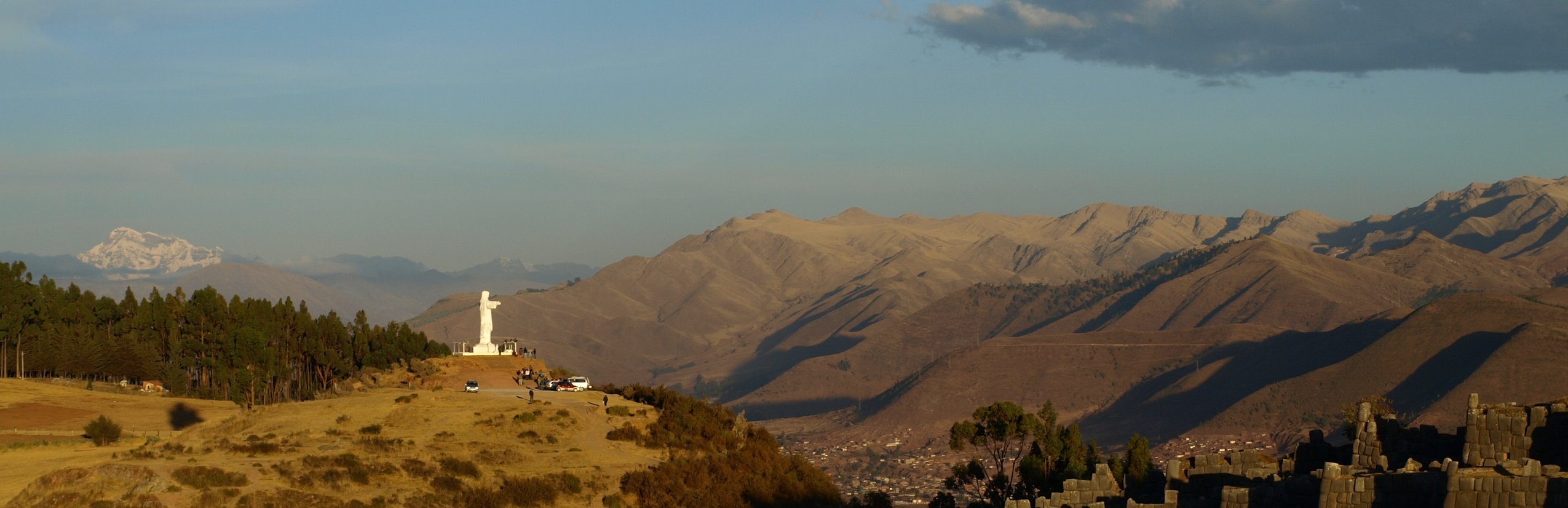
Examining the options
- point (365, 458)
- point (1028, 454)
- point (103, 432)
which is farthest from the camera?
point (1028, 454)

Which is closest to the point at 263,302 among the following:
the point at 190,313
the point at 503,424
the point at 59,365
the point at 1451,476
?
the point at 190,313

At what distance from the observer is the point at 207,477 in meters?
58.1

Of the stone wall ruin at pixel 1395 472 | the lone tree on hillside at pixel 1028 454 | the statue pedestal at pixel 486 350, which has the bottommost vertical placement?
the lone tree on hillside at pixel 1028 454

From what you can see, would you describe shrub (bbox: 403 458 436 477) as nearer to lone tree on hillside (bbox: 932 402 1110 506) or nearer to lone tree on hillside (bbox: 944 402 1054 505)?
lone tree on hillside (bbox: 932 402 1110 506)

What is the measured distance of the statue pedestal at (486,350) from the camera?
120 meters

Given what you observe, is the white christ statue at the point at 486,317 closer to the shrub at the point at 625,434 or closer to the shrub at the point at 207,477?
the shrub at the point at 625,434

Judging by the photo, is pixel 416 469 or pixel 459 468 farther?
pixel 459 468

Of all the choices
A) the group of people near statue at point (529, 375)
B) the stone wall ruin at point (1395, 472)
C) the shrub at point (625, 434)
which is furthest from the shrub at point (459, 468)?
the stone wall ruin at point (1395, 472)

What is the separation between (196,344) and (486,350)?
2790 centimetres

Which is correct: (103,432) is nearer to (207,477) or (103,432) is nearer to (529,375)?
(207,477)

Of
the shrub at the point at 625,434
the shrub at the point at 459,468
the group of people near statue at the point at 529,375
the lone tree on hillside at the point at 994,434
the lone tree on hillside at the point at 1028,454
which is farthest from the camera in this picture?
the group of people near statue at the point at 529,375

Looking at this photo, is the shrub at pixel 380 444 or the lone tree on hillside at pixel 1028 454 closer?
the shrub at pixel 380 444

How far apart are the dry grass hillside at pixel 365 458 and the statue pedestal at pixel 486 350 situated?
33.1 m

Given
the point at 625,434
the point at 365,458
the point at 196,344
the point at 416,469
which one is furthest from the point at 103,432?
the point at 196,344
